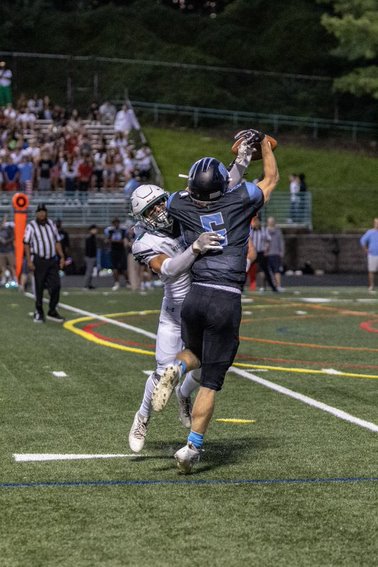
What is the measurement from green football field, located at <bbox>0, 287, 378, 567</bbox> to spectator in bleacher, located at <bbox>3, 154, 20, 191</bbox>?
24.1 m

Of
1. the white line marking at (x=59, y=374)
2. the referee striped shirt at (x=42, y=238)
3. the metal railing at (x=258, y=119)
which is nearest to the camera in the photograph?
the white line marking at (x=59, y=374)

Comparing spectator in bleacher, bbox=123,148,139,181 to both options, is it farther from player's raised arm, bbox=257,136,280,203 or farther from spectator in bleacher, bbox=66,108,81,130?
player's raised arm, bbox=257,136,280,203

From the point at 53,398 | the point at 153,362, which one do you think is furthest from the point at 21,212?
the point at 53,398

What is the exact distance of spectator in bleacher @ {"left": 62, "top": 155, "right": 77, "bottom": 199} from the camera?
41.1m

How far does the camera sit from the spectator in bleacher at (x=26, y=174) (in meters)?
40.5

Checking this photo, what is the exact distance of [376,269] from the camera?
105 feet

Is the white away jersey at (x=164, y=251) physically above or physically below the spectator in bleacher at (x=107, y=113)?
below

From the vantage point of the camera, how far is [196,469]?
8.24 m

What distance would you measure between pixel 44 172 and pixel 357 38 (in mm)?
15351

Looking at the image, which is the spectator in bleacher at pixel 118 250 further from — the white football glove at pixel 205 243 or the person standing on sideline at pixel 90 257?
the white football glove at pixel 205 243

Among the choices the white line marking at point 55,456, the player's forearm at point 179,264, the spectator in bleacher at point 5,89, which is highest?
the spectator in bleacher at point 5,89

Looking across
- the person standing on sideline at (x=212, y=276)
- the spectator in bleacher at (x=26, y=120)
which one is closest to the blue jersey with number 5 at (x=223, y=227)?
the person standing on sideline at (x=212, y=276)

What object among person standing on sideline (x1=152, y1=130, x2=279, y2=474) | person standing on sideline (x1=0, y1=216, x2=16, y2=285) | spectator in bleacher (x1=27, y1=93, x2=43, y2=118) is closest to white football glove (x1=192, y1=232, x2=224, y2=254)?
person standing on sideline (x1=152, y1=130, x2=279, y2=474)

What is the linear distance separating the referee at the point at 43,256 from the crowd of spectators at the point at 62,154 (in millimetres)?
19492
